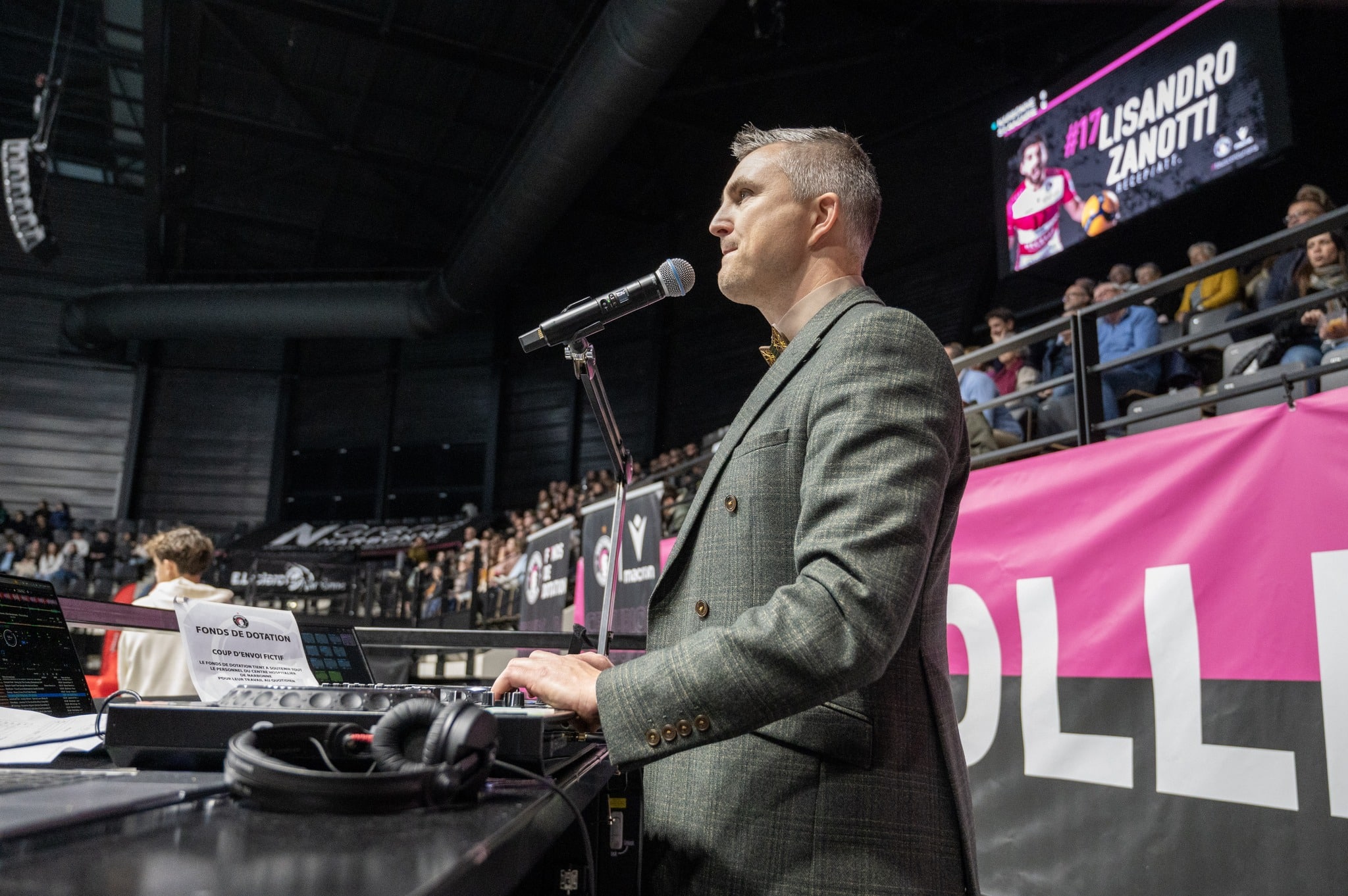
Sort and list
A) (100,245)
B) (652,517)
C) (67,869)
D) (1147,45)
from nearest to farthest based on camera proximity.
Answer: (67,869) < (652,517) < (1147,45) < (100,245)

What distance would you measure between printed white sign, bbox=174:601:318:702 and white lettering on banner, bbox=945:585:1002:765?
225cm

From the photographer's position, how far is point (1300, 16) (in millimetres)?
6012

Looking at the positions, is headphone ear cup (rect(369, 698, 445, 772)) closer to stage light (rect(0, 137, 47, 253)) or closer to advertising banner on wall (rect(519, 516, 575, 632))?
advertising banner on wall (rect(519, 516, 575, 632))

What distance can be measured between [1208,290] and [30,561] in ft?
44.5

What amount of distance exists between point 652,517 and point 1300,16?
525 cm

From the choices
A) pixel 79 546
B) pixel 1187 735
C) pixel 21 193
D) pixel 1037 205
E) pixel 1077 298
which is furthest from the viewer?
pixel 79 546

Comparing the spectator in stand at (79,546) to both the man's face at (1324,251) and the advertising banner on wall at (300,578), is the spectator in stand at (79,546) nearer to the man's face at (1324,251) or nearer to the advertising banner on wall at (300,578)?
the advertising banner on wall at (300,578)

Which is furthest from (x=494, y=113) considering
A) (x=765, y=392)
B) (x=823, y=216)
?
(x=765, y=392)

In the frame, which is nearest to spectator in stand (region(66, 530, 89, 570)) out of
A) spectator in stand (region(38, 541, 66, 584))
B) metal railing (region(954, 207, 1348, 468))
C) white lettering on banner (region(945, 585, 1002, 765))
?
spectator in stand (region(38, 541, 66, 584))

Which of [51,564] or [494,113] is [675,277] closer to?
[494,113]

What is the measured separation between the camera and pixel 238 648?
1.36 metres

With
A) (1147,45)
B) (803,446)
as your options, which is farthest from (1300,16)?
(803,446)

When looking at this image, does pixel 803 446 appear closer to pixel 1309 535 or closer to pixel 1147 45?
pixel 1309 535

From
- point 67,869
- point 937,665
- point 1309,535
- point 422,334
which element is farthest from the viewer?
point 422,334
